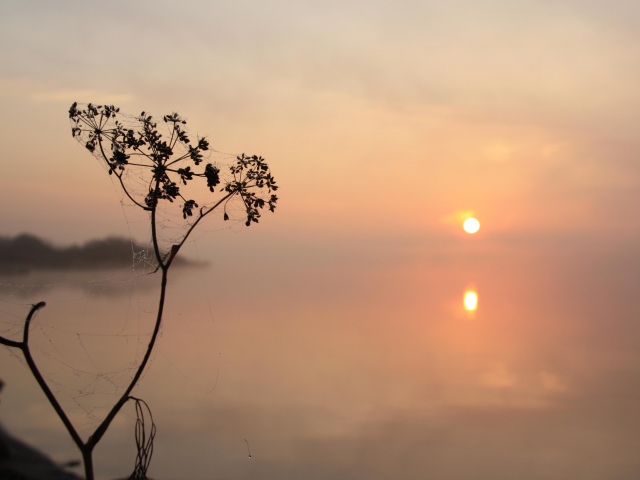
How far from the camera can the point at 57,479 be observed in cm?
1725

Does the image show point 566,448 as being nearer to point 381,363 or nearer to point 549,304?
point 381,363

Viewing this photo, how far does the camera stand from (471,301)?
135 m

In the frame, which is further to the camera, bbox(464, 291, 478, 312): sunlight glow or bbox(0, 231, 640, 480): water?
bbox(464, 291, 478, 312): sunlight glow

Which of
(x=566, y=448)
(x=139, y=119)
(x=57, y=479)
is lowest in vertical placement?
(x=566, y=448)

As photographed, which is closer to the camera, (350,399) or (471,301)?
(350,399)

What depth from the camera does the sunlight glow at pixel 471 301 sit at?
119731 mm

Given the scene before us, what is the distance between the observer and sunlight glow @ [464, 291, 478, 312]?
119731 mm

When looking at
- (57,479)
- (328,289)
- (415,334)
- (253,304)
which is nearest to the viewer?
(57,479)

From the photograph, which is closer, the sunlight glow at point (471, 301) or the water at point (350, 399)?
the water at point (350, 399)

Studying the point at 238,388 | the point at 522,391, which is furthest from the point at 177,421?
the point at 522,391

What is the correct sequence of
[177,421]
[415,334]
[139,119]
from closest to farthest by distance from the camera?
[139,119]
[177,421]
[415,334]

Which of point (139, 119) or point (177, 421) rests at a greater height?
point (139, 119)

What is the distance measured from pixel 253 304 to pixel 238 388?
57.9m

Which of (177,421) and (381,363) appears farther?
(381,363)
